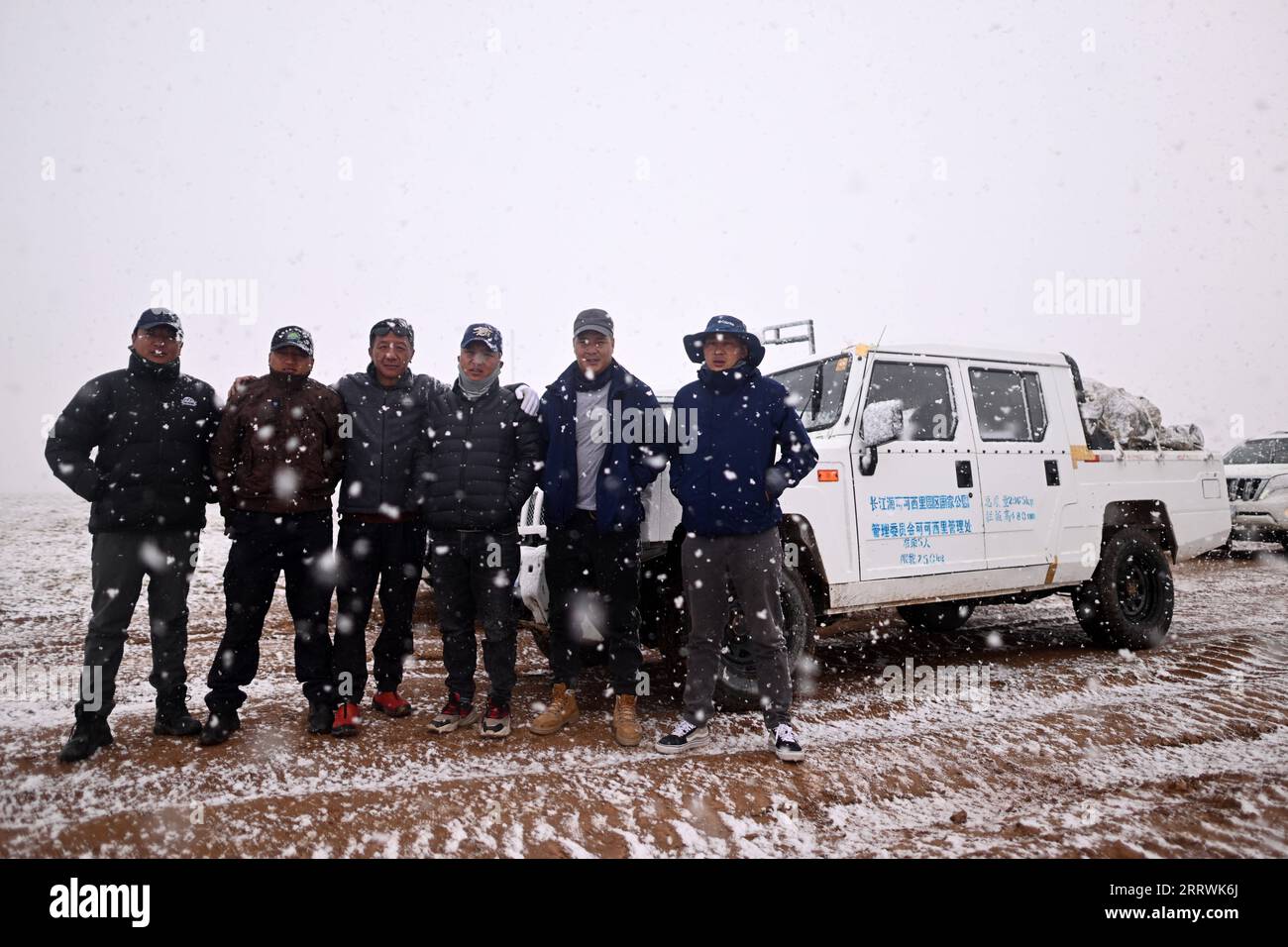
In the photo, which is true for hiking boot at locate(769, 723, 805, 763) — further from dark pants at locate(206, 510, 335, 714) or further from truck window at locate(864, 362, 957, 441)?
dark pants at locate(206, 510, 335, 714)

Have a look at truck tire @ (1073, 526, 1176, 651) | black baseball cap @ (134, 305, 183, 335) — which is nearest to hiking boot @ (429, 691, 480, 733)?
black baseball cap @ (134, 305, 183, 335)

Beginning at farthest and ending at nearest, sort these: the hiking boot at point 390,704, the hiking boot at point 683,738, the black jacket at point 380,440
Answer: the hiking boot at point 390,704, the black jacket at point 380,440, the hiking boot at point 683,738

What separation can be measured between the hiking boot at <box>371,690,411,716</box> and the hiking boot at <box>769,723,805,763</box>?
198 centimetres

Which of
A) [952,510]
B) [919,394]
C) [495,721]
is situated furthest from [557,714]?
[919,394]

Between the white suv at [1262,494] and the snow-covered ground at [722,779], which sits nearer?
the snow-covered ground at [722,779]

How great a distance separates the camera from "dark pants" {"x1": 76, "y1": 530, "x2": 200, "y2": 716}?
3232mm

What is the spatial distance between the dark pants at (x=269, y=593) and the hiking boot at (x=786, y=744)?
7.24ft

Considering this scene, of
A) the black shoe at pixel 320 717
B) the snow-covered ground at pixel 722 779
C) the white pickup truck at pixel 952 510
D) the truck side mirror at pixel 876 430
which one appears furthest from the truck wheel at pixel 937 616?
the black shoe at pixel 320 717

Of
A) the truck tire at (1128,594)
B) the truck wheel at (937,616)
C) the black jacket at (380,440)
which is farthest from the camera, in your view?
the truck wheel at (937,616)

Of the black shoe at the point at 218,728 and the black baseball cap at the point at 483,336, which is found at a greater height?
the black baseball cap at the point at 483,336

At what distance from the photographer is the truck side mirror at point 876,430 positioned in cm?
401

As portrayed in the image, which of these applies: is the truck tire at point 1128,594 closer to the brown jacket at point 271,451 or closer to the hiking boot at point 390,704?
the hiking boot at point 390,704

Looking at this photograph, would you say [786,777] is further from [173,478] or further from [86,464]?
[86,464]

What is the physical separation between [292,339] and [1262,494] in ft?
42.6
